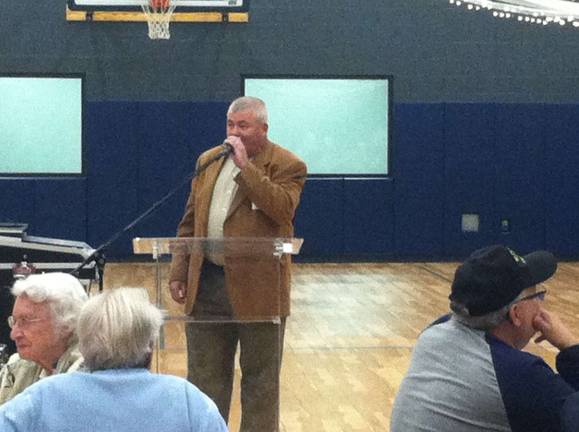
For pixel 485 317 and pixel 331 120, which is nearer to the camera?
pixel 485 317

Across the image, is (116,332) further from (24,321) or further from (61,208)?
(61,208)

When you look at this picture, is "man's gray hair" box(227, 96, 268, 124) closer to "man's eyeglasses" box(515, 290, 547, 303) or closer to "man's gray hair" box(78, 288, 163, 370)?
"man's eyeglasses" box(515, 290, 547, 303)

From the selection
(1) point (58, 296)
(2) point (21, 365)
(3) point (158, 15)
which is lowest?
(2) point (21, 365)

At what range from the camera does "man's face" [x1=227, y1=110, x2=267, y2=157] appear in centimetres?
439

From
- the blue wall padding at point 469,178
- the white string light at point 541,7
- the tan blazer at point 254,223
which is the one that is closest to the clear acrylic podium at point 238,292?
the tan blazer at point 254,223

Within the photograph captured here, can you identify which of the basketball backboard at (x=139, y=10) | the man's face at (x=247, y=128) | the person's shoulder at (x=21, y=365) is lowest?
the person's shoulder at (x=21, y=365)

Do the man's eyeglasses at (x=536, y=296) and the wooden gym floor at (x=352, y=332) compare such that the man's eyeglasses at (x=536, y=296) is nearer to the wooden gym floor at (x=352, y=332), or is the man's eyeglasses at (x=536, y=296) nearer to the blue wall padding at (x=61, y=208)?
the wooden gym floor at (x=352, y=332)

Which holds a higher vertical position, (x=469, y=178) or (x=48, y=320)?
(x=469, y=178)

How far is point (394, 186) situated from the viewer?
15031 millimetres

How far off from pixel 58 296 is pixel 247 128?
1.45 meters

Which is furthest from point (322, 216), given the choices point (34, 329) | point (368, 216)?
point (34, 329)

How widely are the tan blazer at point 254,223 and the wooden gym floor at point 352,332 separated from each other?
0.77 feet

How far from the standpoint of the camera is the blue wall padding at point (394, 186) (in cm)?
1462

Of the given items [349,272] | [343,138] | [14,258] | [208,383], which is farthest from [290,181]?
[343,138]
